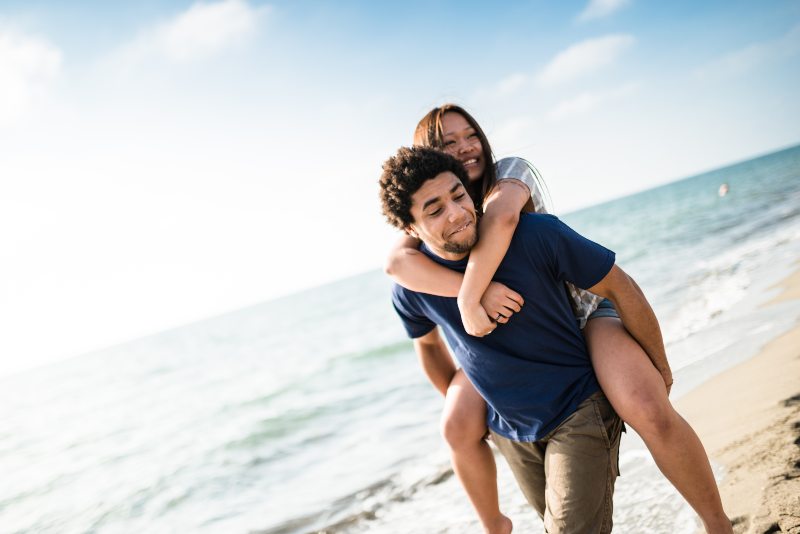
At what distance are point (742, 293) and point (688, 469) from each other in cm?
838

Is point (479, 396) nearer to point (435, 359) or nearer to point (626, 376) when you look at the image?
point (435, 359)

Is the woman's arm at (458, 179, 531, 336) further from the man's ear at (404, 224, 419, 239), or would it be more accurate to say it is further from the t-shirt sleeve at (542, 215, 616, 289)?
the man's ear at (404, 224, 419, 239)

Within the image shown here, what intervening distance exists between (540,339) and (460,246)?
55cm

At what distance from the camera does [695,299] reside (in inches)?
414

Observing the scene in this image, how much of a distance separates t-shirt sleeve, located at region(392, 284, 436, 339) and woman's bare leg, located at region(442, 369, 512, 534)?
0.38 m

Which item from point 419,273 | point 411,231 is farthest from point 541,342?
point 411,231

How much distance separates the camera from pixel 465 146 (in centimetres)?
315

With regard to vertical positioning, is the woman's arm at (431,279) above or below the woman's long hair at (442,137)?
below

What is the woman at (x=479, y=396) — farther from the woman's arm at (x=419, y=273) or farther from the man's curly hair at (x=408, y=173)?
the man's curly hair at (x=408, y=173)

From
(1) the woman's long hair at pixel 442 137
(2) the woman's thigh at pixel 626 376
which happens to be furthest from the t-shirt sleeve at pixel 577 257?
(1) the woman's long hair at pixel 442 137

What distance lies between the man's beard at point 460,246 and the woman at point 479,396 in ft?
0.23

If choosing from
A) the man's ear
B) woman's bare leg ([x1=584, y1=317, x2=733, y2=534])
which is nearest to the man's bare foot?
woman's bare leg ([x1=584, y1=317, x2=733, y2=534])

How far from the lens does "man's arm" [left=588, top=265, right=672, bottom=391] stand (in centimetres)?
227

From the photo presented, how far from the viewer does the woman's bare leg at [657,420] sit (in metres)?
2.23
